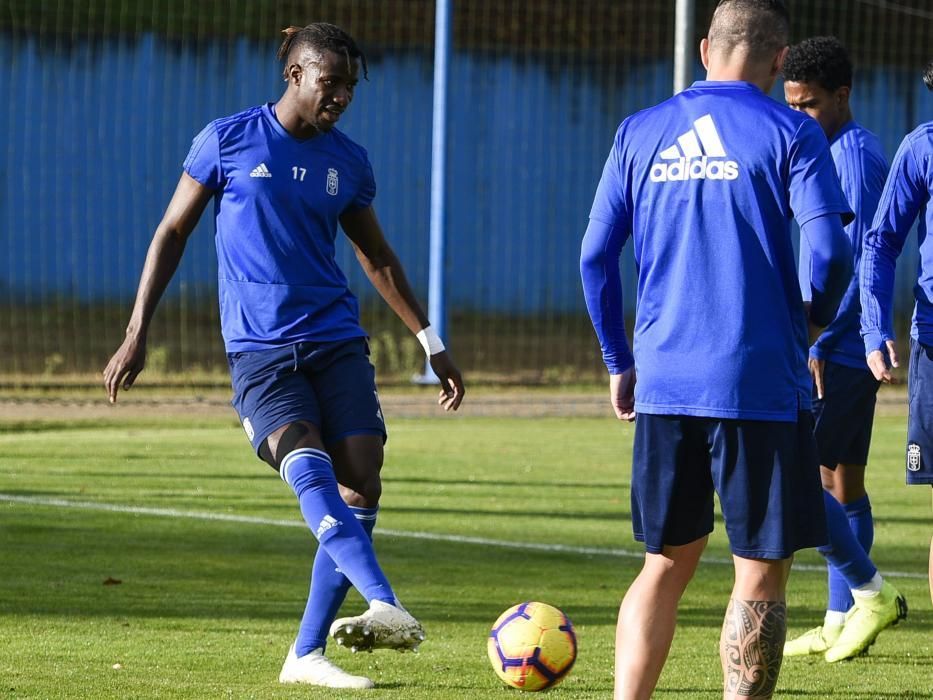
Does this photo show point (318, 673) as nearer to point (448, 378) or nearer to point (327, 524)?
point (327, 524)

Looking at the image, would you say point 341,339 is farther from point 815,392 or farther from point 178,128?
point 178,128

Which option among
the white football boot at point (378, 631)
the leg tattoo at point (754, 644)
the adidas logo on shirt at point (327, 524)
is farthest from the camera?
the adidas logo on shirt at point (327, 524)

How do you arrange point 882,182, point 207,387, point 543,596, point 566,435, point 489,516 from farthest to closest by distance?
point 207,387 → point 566,435 → point 489,516 → point 543,596 → point 882,182

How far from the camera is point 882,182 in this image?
6512 mm

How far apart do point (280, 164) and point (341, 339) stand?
64 centimetres

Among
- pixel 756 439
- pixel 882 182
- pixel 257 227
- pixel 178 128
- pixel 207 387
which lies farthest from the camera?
pixel 178 128

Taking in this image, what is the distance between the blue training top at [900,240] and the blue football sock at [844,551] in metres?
0.66

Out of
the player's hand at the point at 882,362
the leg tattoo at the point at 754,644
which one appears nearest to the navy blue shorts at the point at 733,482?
the leg tattoo at the point at 754,644

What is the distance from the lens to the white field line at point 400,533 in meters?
9.09

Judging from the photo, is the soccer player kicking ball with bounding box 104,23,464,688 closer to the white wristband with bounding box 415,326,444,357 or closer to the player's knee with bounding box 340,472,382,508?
the player's knee with bounding box 340,472,382,508

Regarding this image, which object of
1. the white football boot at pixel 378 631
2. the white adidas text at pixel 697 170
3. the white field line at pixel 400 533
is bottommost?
the white field line at pixel 400 533

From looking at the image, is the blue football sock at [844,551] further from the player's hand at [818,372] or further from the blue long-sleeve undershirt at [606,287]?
the blue long-sleeve undershirt at [606,287]

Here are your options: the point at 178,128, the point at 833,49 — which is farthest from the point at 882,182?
the point at 178,128

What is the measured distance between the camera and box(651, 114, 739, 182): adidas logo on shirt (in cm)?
449
